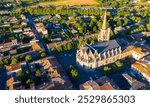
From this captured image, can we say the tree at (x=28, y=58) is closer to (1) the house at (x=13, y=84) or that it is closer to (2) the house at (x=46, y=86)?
(1) the house at (x=13, y=84)

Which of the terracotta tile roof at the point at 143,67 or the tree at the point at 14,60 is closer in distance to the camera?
the terracotta tile roof at the point at 143,67

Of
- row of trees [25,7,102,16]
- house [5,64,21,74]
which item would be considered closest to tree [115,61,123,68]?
house [5,64,21,74]

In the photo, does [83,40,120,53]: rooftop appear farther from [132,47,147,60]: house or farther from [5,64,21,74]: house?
[5,64,21,74]: house

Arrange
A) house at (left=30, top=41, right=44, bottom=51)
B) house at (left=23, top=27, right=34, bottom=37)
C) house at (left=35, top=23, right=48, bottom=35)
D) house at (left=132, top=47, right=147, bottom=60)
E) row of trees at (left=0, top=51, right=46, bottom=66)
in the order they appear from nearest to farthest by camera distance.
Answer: row of trees at (left=0, top=51, right=46, bottom=66)
house at (left=132, top=47, right=147, bottom=60)
house at (left=30, top=41, right=44, bottom=51)
house at (left=23, top=27, right=34, bottom=37)
house at (left=35, top=23, right=48, bottom=35)

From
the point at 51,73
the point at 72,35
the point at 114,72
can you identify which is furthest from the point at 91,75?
the point at 72,35

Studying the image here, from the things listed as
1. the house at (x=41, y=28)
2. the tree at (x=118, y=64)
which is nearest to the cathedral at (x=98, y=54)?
the tree at (x=118, y=64)
